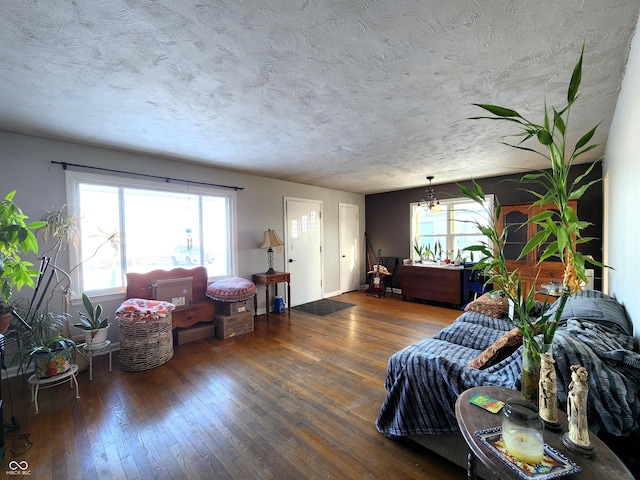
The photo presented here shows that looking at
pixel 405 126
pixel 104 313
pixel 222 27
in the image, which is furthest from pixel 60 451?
pixel 405 126

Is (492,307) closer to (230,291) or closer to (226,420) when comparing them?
(226,420)

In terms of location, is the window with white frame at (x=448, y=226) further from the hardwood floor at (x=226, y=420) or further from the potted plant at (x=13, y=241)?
the potted plant at (x=13, y=241)

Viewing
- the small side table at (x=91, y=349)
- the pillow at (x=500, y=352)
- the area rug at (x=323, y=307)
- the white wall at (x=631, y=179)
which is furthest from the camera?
the area rug at (x=323, y=307)

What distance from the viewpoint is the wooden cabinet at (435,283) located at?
4930mm

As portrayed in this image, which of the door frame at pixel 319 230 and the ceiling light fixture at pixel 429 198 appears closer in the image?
the door frame at pixel 319 230

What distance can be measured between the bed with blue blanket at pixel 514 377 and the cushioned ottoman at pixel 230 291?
2417 mm

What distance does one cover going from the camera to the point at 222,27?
1432 mm

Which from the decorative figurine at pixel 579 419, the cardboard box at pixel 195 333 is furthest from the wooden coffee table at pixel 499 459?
the cardboard box at pixel 195 333

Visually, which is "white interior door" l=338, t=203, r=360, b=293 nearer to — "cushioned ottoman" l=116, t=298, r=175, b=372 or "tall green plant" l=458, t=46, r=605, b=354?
"cushioned ottoman" l=116, t=298, r=175, b=372

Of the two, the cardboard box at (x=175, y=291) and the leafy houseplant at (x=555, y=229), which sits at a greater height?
the leafy houseplant at (x=555, y=229)

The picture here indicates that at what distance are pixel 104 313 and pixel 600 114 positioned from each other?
214 inches

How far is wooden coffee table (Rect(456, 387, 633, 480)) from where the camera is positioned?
32.7 inches

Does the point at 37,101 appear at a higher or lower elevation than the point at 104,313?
higher

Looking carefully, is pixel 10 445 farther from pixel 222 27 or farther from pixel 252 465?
pixel 222 27
